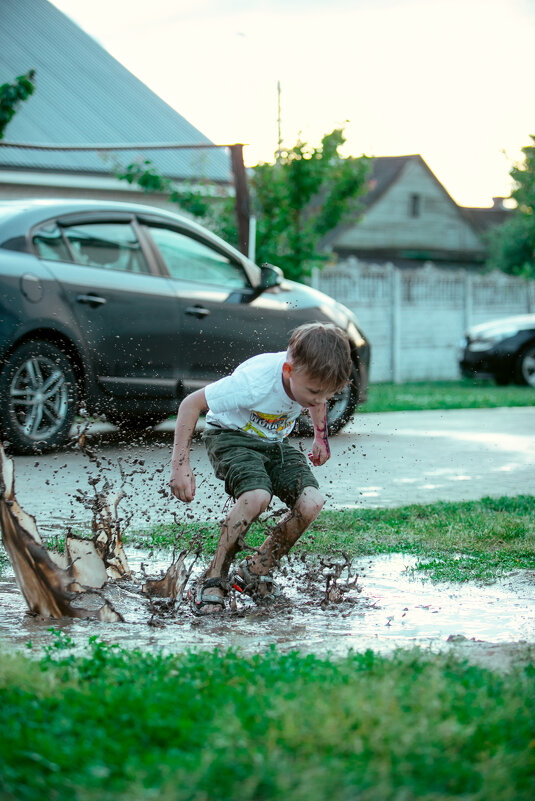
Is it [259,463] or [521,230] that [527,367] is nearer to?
[259,463]

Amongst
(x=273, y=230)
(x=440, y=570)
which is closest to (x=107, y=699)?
(x=440, y=570)

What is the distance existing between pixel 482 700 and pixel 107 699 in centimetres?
91

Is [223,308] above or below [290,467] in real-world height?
above

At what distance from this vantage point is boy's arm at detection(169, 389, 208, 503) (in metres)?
4.16

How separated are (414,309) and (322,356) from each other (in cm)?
1671

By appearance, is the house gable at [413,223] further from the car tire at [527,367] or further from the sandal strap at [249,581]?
the sandal strap at [249,581]

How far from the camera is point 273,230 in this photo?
16797 millimetres

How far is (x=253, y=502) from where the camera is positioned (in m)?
4.15

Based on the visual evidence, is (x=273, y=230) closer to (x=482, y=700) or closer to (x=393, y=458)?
(x=393, y=458)

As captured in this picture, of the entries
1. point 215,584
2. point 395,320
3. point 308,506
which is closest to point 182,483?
point 215,584

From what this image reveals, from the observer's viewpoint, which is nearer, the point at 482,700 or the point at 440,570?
the point at 482,700

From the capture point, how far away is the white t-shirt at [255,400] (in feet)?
14.1

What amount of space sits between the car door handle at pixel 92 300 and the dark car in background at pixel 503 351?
1064 cm

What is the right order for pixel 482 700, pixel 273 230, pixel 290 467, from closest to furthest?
pixel 482 700, pixel 290 467, pixel 273 230
